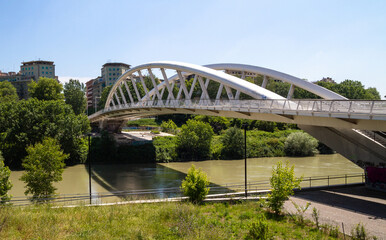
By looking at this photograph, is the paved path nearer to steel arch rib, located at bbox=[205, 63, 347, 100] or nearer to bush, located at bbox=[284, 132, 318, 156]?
steel arch rib, located at bbox=[205, 63, 347, 100]

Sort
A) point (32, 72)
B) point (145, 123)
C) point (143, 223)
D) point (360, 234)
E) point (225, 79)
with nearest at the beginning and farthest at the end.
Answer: point (360, 234) → point (143, 223) → point (225, 79) → point (145, 123) → point (32, 72)

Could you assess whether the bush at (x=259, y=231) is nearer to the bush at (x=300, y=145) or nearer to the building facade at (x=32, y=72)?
the bush at (x=300, y=145)

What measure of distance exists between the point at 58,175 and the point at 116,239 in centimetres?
1193

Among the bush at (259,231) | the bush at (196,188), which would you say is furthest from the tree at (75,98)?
the bush at (259,231)

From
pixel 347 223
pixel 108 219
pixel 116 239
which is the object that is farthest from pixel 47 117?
pixel 347 223

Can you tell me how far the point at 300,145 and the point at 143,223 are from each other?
109 ft

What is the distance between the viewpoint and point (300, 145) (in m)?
Result: 40.5

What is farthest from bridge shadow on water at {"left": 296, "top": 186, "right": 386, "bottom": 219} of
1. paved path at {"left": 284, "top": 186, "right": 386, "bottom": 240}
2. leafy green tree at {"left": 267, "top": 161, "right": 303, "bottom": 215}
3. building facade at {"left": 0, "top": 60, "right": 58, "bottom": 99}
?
building facade at {"left": 0, "top": 60, "right": 58, "bottom": 99}

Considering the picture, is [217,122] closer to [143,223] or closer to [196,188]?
[196,188]

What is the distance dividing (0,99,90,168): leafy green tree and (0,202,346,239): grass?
78.1 ft

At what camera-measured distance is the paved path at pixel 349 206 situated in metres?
11.2

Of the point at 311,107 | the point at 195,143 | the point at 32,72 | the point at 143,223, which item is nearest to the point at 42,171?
the point at 143,223

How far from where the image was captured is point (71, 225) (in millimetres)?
10789

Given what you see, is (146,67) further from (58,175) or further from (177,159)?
(58,175)
